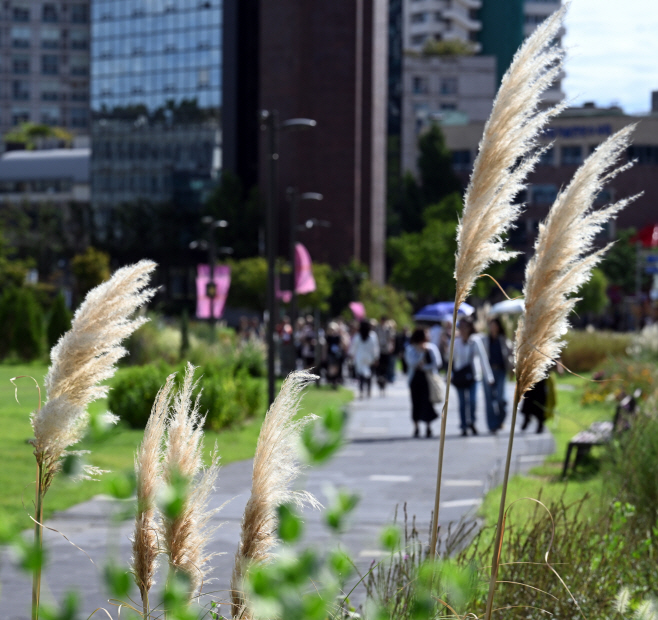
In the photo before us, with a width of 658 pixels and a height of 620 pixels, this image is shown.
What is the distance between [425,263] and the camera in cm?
6681

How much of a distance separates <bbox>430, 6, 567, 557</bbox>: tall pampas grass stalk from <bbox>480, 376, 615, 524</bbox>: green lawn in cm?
200

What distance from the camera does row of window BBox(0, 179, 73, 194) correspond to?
314ft

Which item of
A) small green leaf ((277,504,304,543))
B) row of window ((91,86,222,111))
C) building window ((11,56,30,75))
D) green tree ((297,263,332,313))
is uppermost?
building window ((11,56,30,75))

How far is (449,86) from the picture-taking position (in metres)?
106

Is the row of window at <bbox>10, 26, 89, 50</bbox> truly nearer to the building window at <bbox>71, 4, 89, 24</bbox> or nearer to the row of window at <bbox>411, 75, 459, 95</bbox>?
the building window at <bbox>71, 4, 89, 24</bbox>

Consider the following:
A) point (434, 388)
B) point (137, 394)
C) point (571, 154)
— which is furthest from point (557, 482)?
point (571, 154)

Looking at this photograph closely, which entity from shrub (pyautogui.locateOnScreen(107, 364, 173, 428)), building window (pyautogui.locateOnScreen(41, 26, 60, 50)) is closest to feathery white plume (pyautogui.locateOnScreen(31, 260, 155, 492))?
shrub (pyautogui.locateOnScreen(107, 364, 173, 428))

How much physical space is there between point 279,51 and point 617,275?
85.0 ft

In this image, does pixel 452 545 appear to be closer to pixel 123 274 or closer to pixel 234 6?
pixel 123 274

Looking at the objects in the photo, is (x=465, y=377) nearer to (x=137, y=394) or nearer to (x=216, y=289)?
(x=137, y=394)

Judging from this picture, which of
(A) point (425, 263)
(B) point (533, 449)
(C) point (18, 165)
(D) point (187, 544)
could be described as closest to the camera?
(D) point (187, 544)

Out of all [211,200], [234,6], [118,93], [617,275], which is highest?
[234,6]

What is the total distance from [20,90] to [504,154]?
119 metres

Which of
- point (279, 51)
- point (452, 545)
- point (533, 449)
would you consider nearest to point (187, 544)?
point (452, 545)
